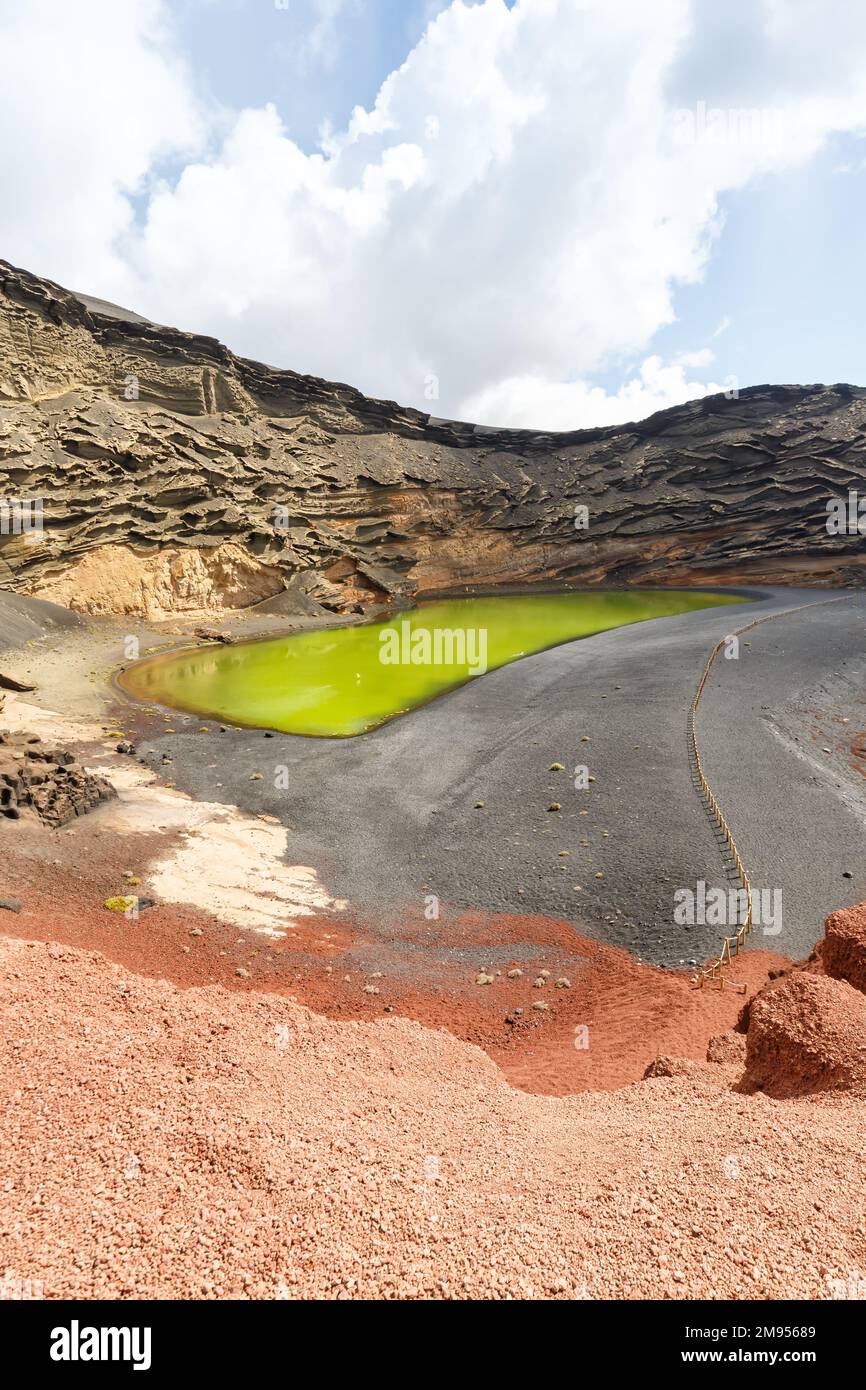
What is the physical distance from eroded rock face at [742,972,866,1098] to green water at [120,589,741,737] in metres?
14.6

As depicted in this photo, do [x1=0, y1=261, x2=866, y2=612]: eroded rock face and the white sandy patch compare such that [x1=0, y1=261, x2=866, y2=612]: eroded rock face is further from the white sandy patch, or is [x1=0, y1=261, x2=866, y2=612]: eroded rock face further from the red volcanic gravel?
the red volcanic gravel

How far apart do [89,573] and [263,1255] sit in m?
36.0

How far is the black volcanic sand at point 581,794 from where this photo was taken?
389 inches

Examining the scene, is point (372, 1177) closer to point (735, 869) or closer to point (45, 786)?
point (735, 869)

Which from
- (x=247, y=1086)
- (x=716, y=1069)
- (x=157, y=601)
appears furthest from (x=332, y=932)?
(x=157, y=601)

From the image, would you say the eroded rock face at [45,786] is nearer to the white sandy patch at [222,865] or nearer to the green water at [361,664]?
the white sandy patch at [222,865]

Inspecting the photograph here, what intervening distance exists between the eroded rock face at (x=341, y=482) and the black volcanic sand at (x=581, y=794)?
20.6 metres

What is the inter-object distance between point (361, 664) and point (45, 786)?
17965 millimetres

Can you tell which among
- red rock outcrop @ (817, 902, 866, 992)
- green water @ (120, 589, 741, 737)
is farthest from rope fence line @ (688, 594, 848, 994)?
green water @ (120, 589, 741, 737)

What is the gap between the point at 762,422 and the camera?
52.9 meters

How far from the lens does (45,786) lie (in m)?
11.3

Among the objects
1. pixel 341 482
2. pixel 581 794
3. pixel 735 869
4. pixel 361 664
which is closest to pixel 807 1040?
pixel 735 869

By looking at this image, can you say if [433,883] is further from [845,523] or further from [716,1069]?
[845,523]

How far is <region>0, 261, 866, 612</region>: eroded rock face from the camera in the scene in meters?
33.4
